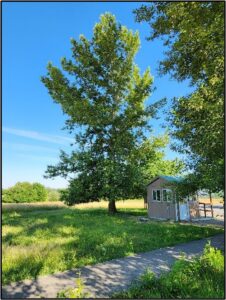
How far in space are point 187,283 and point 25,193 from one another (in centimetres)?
8396

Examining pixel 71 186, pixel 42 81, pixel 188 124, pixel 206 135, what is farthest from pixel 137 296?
pixel 42 81

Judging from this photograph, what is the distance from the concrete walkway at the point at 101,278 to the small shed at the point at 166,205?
52.3 ft

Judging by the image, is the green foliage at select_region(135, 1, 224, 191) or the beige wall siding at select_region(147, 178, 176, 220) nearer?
the green foliage at select_region(135, 1, 224, 191)

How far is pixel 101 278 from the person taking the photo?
27.5 ft

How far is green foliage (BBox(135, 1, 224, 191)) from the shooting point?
10000 millimetres

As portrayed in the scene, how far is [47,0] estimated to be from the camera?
591 centimetres

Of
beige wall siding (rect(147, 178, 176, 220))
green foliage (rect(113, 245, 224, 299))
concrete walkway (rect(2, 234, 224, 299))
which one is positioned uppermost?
beige wall siding (rect(147, 178, 176, 220))

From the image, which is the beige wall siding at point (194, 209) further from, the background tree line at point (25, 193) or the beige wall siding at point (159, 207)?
the background tree line at point (25, 193)

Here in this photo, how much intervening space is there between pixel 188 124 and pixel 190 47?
9.60ft

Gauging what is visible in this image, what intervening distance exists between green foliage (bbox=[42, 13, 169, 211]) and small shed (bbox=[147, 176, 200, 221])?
99.7 inches

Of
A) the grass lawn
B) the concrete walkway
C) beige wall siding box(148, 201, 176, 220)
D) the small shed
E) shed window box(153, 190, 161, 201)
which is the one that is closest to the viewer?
the concrete walkway

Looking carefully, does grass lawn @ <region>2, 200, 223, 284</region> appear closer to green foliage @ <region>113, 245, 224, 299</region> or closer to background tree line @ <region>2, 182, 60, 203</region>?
green foliage @ <region>113, 245, 224, 299</region>

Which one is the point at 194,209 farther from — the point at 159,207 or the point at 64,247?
the point at 64,247

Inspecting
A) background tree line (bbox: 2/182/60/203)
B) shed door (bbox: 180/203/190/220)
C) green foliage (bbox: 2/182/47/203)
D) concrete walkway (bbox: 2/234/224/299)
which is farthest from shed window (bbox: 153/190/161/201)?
green foliage (bbox: 2/182/47/203)
